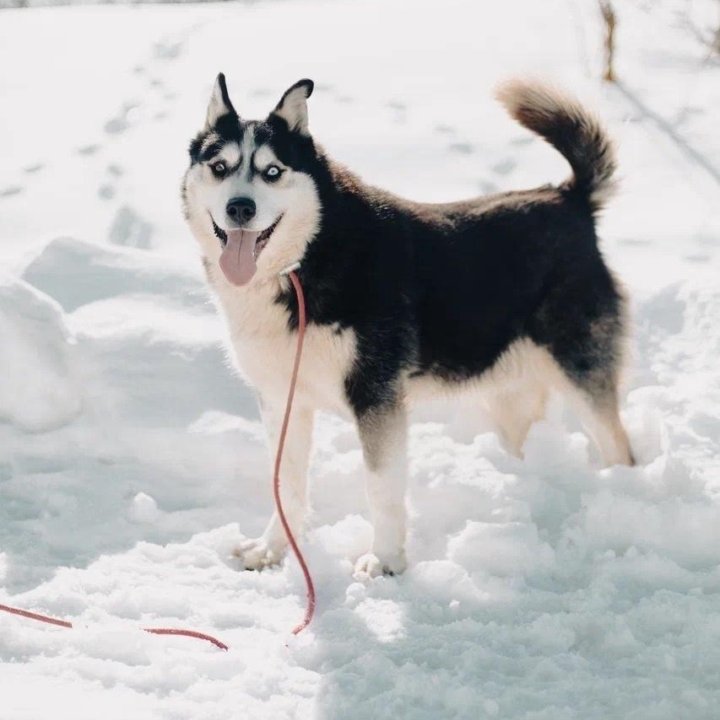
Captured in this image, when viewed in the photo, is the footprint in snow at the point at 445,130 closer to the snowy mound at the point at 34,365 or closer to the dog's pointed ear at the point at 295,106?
the snowy mound at the point at 34,365

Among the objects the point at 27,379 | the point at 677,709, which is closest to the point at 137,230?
the point at 27,379

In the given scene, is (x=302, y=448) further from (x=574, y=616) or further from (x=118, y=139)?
(x=118, y=139)

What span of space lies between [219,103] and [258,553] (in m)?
1.44

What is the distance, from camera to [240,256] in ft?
10.3

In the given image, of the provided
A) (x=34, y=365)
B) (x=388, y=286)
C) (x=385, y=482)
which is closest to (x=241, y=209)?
(x=388, y=286)

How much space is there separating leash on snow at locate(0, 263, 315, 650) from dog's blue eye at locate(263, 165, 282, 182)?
0.90 ft

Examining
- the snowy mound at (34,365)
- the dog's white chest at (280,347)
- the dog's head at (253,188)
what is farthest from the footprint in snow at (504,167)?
the dog's white chest at (280,347)

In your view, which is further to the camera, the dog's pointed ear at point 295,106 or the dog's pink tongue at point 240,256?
the dog's pointed ear at point 295,106

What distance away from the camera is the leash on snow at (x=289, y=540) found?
9.77 ft

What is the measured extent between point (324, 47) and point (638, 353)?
14.8 feet

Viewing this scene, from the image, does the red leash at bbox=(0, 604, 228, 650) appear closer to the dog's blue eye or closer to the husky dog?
the husky dog

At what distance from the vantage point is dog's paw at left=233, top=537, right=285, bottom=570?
3477 millimetres

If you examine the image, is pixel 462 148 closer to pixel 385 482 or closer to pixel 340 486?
pixel 340 486

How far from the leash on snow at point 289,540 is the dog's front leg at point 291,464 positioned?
Result: 0.03 metres
